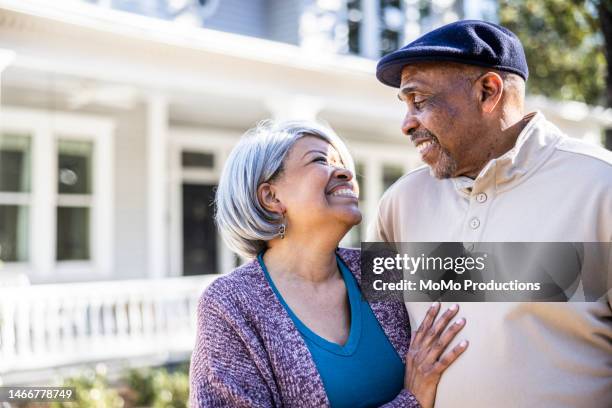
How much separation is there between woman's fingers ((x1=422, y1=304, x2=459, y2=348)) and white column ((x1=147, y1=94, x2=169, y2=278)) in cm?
693

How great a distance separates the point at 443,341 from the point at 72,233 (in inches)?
298

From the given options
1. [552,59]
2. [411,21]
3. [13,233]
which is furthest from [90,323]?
[552,59]

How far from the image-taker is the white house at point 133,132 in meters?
7.05

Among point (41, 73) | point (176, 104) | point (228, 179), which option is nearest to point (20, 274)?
point (41, 73)

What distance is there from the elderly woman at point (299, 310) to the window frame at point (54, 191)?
21.2ft

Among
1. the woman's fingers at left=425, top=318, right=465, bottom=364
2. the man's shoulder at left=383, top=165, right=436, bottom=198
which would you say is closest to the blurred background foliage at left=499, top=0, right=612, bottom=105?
the man's shoulder at left=383, top=165, right=436, bottom=198

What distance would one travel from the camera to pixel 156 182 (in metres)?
9.18

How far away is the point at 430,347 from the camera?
7.77 ft

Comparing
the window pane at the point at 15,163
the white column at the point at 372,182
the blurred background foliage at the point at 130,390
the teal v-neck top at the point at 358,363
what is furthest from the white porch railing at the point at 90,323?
the teal v-neck top at the point at 358,363

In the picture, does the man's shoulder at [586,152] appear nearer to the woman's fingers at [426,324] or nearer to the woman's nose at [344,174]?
the woman's fingers at [426,324]

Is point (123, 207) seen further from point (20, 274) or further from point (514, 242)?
point (514, 242)

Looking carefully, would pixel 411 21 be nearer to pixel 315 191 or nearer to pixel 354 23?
pixel 354 23

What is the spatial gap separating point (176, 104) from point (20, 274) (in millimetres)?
2983

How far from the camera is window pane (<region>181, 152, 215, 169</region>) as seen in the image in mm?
10422
